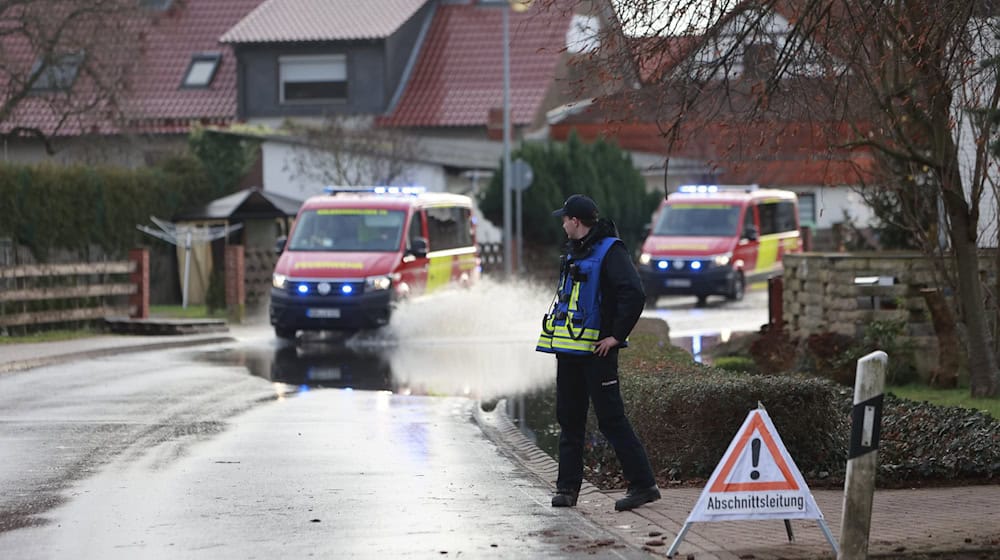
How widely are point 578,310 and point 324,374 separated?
1039cm

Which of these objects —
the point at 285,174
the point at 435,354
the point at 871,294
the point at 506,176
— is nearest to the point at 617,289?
the point at 871,294

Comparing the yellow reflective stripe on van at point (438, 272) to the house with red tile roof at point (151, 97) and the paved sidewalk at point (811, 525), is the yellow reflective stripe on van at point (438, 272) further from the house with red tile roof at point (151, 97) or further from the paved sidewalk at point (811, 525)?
the paved sidewalk at point (811, 525)

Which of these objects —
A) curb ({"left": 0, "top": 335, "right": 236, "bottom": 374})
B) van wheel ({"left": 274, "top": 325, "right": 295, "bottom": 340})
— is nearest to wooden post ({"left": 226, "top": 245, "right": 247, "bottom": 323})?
curb ({"left": 0, "top": 335, "right": 236, "bottom": 374})

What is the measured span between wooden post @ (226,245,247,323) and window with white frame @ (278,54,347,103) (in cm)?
1935

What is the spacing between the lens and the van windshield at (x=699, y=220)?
3525 centimetres

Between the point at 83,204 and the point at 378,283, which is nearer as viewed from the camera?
the point at 378,283

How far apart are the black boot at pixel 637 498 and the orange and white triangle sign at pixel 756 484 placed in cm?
146

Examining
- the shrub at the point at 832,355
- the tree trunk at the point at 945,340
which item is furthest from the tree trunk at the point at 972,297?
the shrub at the point at 832,355

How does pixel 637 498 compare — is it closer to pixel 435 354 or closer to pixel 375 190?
pixel 435 354

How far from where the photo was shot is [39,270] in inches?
1005

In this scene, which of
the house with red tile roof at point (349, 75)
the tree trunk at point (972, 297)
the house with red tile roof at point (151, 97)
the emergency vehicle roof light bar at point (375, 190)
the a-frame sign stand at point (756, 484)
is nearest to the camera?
the a-frame sign stand at point (756, 484)

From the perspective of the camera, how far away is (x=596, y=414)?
1003cm

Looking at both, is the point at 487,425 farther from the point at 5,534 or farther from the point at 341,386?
the point at 5,534

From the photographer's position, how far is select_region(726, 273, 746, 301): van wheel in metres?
34.4
